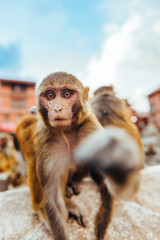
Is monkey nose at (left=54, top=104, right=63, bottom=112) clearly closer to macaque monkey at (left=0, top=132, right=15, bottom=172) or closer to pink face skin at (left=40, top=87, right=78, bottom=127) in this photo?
pink face skin at (left=40, top=87, right=78, bottom=127)

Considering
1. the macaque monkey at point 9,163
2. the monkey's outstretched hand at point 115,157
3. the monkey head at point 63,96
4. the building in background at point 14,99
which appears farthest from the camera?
the building in background at point 14,99

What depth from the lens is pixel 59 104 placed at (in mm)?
1599

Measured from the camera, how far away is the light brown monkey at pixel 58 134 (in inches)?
67.2

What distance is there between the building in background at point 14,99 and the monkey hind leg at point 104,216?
30804mm

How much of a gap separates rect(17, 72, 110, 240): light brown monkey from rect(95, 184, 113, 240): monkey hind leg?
0.46 m

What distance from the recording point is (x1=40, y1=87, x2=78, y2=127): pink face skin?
1.55 m

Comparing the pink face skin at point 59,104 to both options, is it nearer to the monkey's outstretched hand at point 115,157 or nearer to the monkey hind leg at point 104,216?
the monkey's outstretched hand at point 115,157

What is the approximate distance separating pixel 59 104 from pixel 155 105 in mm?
32504

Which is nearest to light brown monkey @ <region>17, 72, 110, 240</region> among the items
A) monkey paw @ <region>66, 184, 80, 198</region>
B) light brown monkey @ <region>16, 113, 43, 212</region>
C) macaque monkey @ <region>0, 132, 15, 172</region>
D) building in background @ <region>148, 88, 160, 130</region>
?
light brown monkey @ <region>16, 113, 43, 212</region>

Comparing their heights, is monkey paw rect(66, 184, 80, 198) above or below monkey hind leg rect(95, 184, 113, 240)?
above

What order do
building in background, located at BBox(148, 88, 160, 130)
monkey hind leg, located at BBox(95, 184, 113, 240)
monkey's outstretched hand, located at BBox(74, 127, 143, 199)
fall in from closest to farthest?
monkey's outstretched hand, located at BBox(74, 127, 143, 199) → monkey hind leg, located at BBox(95, 184, 113, 240) → building in background, located at BBox(148, 88, 160, 130)

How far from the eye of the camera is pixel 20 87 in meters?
33.0

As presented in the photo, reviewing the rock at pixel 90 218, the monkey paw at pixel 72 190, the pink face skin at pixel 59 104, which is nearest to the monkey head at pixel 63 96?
the pink face skin at pixel 59 104

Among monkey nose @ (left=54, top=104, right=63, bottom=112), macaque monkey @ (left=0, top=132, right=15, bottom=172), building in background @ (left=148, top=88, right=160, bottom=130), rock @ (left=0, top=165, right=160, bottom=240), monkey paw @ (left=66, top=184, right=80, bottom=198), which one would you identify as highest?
building in background @ (left=148, top=88, right=160, bottom=130)
